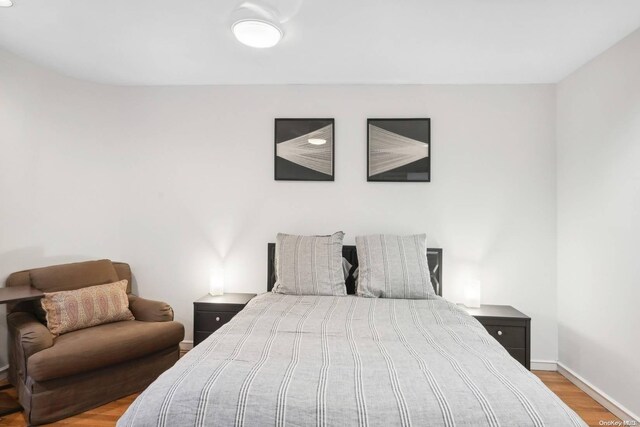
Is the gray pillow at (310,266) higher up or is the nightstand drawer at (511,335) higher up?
the gray pillow at (310,266)

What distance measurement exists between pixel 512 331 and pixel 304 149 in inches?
91.8

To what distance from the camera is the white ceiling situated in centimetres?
206

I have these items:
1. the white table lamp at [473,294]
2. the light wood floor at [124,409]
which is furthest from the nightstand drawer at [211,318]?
the white table lamp at [473,294]

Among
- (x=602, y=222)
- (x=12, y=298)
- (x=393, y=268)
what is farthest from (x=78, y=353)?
(x=602, y=222)

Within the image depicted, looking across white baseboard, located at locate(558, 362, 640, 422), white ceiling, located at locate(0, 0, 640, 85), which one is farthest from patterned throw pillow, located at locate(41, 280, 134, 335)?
white baseboard, located at locate(558, 362, 640, 422)

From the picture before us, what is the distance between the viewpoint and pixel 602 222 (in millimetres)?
2555

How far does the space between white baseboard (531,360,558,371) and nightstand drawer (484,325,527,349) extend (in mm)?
641

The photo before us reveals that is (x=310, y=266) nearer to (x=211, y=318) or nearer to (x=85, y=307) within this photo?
(x=211, y=318)

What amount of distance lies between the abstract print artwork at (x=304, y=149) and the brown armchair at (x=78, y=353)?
1631mm

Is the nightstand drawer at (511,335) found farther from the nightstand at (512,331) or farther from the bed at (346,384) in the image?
the bed at (346,384)

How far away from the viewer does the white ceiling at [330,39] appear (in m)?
2.06

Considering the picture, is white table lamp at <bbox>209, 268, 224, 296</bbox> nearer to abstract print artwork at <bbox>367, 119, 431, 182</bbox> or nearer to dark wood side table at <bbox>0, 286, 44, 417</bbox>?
dark wood side table at <bbox>0, 286, 44, 417</bbox>

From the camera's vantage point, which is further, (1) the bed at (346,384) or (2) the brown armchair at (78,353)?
(2) the brown armchair at (78,353)

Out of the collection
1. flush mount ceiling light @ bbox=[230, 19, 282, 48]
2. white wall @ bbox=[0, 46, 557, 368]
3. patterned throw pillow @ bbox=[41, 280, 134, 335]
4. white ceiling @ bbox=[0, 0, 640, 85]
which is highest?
white ceiling @ bbox=[0, 0, 640, 85]
